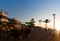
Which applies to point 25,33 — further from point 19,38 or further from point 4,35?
point 4,35

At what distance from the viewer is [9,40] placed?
93.9 ft

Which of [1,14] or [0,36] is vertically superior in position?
[1,14]

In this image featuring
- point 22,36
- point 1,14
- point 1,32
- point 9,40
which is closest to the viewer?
point 9,40

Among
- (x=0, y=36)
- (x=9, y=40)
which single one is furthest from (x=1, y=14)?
(x=9, y=40)

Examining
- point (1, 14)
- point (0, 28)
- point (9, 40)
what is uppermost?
point (1, 14)

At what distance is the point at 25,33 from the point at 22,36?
1.60m

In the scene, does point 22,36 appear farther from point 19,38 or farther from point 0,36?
point 0,36

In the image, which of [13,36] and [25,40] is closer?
[25,40]

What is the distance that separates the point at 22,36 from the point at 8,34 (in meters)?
3.16

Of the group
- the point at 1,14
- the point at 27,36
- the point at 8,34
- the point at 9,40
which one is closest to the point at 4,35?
the point at 8,34

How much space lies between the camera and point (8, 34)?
103 feet

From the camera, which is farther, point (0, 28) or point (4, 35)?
point (0, 28)

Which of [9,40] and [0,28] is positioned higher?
[0,28]

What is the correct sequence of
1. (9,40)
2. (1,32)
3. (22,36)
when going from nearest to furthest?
(9,40)
(22,36)
(1,32)
